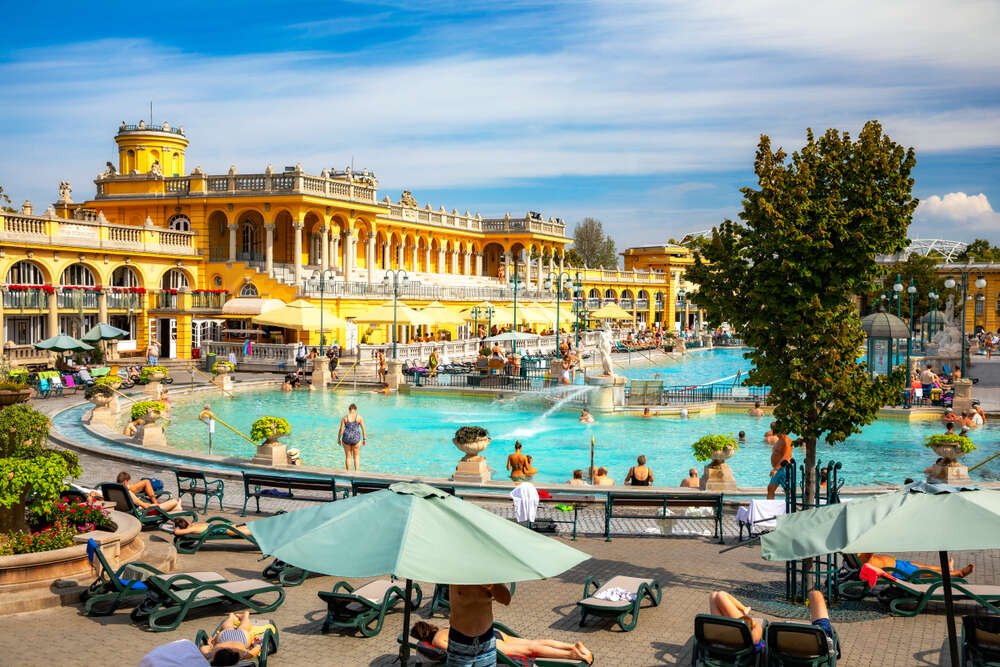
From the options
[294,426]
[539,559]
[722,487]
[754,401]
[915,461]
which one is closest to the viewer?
[539,559]

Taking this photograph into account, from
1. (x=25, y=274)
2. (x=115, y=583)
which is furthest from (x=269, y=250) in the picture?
(x=115, y=583)

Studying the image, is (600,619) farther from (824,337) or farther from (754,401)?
(754,401)

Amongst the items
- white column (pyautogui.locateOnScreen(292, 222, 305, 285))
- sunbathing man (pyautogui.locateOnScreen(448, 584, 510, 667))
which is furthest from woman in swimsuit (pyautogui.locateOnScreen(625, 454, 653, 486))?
white column (pyautogui.locateOnScreen(292, 222, 305, 285))

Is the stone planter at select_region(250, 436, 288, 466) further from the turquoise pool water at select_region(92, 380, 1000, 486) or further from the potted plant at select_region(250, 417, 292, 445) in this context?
the turquoise pool water at select_region(92, 380, 1000, 486)

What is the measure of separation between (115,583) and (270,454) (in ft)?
26.8

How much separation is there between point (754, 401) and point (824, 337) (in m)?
20.3

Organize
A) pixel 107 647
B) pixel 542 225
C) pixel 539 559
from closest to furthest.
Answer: pixel 539 559 < pixel 107 647 < pixel 542 225

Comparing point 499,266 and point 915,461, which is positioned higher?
point 499,266

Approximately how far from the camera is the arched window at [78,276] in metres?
37.7

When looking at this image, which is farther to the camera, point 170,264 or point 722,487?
point 170,264

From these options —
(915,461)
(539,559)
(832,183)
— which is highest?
(832,183)

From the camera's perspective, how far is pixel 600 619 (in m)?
9.01

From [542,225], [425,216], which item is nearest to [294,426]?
[425,216]

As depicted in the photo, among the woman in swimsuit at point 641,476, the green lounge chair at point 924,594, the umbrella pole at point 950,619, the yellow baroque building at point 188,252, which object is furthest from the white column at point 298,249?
the umbrella pole at point 950,619
